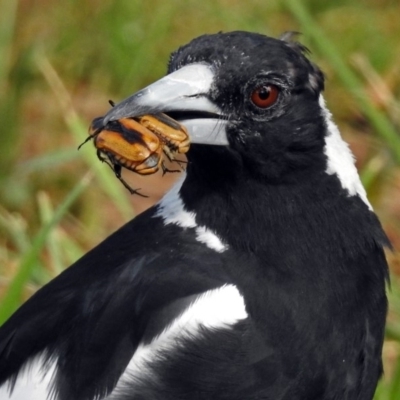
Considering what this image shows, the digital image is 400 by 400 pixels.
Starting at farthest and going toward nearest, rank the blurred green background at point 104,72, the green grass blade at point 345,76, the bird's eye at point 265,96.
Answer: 1. the blurred green background at point 104,72
2. the green grass blade at point 345,76
3. the bird's eye at point 265,96

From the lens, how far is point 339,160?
8.07 ft

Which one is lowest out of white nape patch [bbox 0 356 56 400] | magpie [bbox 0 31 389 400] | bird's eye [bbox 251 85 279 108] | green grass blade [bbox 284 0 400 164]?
white nape patch [bbox 0 356 56 400]

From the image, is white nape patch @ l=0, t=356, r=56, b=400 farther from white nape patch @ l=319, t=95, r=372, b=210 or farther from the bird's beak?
white nape patch @ l=319, t=95, r=372, b=210

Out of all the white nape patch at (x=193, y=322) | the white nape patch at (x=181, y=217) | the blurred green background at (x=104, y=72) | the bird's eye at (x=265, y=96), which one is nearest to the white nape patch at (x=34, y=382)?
the white nape patch at (x=193, y=322)

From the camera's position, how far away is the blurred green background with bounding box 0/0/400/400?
3.91m

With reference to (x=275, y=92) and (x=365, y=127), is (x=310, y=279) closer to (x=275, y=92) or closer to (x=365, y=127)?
(x=275, y=92)

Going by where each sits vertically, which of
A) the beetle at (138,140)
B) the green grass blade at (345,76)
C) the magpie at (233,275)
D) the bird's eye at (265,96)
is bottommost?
the magpie at (233,275)

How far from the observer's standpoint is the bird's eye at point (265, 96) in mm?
2354

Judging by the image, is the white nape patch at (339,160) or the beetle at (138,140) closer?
the beetle at (138,140)

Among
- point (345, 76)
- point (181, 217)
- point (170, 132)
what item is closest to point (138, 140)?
point (170, 132)

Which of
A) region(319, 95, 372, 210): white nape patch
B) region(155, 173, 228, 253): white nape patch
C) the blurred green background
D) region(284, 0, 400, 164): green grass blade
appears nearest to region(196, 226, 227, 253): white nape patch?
region(155, 173, 228, 253): white nape patch

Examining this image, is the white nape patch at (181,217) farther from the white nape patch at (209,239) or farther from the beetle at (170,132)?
the beetle at (170,132)

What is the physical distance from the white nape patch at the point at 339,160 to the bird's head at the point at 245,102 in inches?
0.6

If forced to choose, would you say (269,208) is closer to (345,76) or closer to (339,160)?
(339,160)
